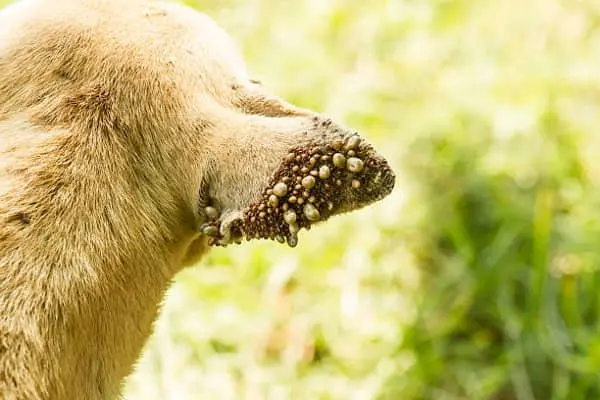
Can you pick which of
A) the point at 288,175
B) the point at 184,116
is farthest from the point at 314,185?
the point at 184,116

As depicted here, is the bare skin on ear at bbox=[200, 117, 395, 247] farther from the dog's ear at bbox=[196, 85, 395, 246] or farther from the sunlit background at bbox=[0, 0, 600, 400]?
the sunlit background at bbox=[0, 0, 600, 400]

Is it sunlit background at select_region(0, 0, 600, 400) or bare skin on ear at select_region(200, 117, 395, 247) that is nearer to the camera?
bare skin on ear at select_region(200, 117, 395, 247)

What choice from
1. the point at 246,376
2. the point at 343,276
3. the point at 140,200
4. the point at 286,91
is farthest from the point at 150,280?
the point at 286,91

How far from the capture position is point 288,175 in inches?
43.7

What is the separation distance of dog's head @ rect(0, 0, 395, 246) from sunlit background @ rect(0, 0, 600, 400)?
1.10m

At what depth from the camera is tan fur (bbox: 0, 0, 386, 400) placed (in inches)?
44.2

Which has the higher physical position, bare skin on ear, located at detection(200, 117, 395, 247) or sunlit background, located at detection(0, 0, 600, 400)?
bare skin on ear, located at detection(200, 117, 395, 247)

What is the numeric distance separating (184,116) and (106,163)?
10 cm

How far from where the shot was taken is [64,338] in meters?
1.13

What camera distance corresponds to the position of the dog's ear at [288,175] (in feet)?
3.63

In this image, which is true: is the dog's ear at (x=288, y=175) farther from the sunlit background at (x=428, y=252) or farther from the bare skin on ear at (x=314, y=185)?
the sunlit background at (x=428, y=252)

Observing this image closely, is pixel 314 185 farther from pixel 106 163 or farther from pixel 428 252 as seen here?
pixel 428 252

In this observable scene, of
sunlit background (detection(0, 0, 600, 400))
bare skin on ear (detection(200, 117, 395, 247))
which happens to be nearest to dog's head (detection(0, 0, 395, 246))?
bare skin on ear (detection(200, 117, 395, 247))

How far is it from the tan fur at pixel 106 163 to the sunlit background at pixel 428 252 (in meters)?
1.05
